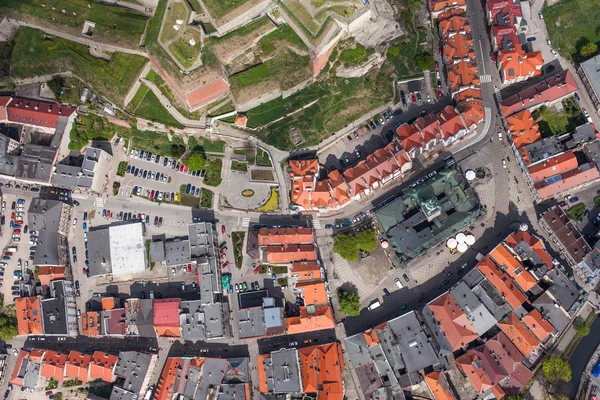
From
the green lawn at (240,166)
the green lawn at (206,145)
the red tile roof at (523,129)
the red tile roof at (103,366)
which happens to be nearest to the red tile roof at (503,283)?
the red tile roof at (523,129)

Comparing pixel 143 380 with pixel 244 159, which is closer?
pixel 143 380

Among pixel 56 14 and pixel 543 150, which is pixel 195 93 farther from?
pixel 543 150

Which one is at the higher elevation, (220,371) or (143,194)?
(143,194)

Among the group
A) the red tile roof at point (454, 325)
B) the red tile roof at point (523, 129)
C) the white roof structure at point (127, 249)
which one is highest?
the red tile roof at point (523, 129)

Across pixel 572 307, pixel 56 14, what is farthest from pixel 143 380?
pixel 572 307

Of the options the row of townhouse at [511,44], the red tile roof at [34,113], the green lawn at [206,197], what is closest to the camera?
the row of townhouse at [511,44]

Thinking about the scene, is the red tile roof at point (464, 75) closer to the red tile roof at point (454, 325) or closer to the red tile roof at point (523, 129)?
the red tile roof at point (523, 129)

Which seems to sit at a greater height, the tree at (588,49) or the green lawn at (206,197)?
the tree at (588,49)

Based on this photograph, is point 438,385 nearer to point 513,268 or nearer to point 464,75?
point 513,268
